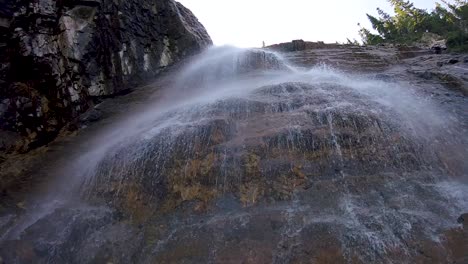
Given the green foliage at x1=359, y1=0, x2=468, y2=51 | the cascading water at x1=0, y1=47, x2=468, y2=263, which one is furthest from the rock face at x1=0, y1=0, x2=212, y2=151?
the green foliage at x1=359, y1=0, x2=468, y2=51

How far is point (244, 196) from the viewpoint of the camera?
25.0 feet

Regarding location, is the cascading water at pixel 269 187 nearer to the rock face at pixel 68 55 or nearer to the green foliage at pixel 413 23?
the rock face at pixel 68 55

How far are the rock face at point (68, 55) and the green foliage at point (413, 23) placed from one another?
52.8ft

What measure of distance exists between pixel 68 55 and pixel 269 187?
8591 millimetres

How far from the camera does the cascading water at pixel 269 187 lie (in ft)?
21.4

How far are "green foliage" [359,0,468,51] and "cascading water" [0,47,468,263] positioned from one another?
672 inches

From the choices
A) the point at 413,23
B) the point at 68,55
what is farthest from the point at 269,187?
the point at 413,23

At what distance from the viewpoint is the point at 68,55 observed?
504 inches

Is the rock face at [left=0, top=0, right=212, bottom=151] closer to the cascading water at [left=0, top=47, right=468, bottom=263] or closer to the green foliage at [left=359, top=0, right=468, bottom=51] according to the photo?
the cascading water at [left=0, top=47, right=468, bottom=263]

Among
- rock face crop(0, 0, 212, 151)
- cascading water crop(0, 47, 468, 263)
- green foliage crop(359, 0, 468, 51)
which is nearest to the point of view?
cascading water crop(0, 47, 468, 263)

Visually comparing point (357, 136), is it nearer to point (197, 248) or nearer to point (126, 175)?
point (197, 248)

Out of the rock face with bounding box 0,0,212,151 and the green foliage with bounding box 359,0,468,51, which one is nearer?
the rock face with bounding box 0,0,212,151

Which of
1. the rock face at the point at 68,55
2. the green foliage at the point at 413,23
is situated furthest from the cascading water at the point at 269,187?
the green foliage at the point at 413,23

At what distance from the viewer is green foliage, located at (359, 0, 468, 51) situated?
2609cm
